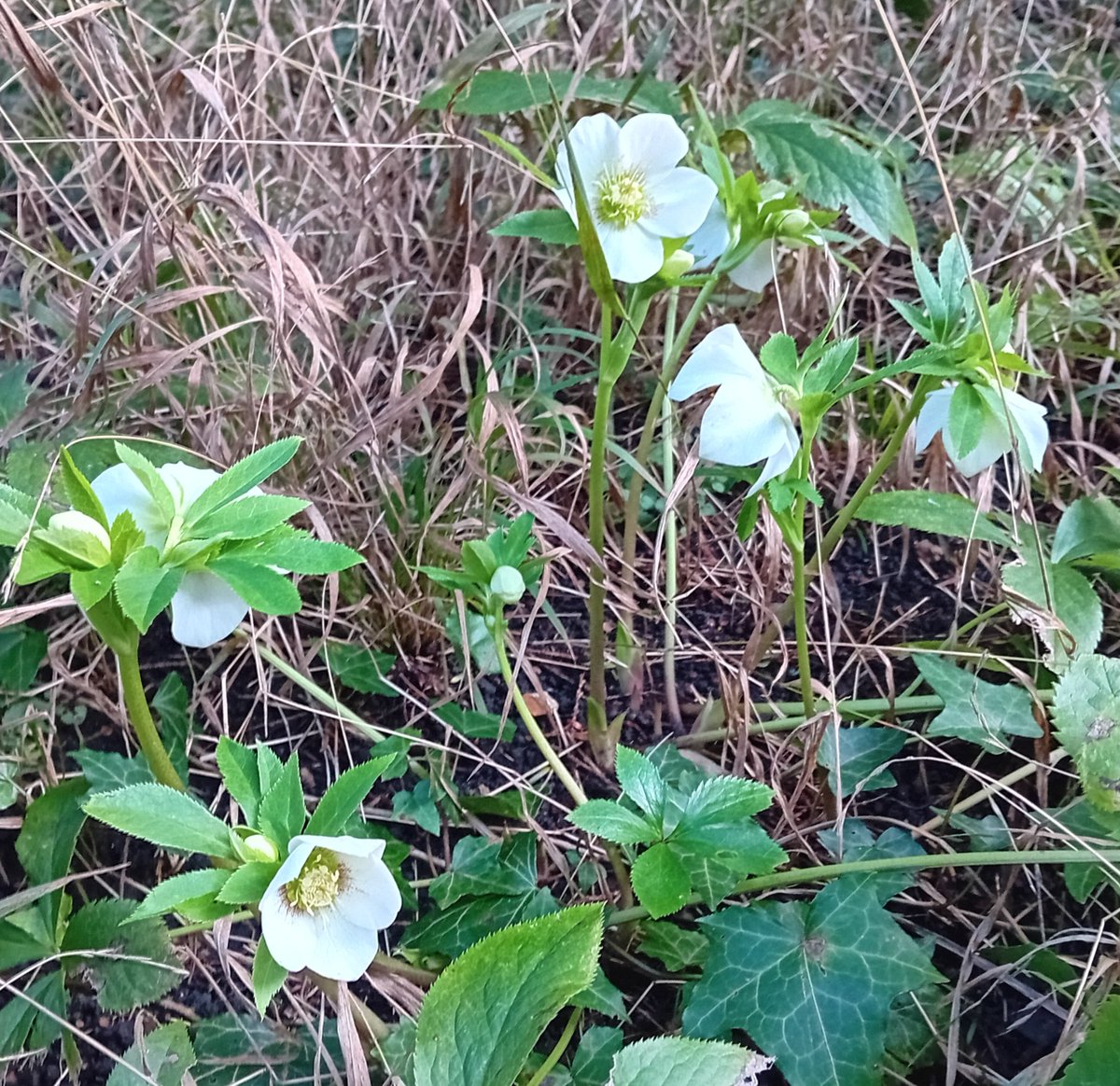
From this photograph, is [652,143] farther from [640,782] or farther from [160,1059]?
[160,1059]

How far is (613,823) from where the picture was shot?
0.64 meters

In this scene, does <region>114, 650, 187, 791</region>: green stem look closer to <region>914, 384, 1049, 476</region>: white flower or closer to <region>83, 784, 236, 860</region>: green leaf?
<region>83, 784, 236, 860</region>: green leaf

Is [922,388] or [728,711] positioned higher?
[922,388]

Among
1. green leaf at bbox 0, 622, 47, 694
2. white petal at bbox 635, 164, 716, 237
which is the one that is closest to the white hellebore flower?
white petal at bbox 635, 164, 716, 237

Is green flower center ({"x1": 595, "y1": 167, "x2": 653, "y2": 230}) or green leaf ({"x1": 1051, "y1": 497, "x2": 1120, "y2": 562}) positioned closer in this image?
green flower center ({"x1": 595, "y1": 167, "x2": 653, "y2": 230})

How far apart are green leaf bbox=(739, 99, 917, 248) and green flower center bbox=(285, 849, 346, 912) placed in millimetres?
753

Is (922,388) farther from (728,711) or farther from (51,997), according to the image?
(51,997)

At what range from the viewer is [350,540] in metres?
0.96

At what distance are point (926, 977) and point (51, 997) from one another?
0.64 m

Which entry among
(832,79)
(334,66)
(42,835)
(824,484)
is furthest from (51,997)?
(832,79)

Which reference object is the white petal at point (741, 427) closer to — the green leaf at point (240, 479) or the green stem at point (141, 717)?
the green leaf at point (240, 479)

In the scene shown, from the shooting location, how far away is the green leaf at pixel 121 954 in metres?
0.68

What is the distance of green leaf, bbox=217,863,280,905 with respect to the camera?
0.50 metres

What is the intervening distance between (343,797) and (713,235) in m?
0.54
